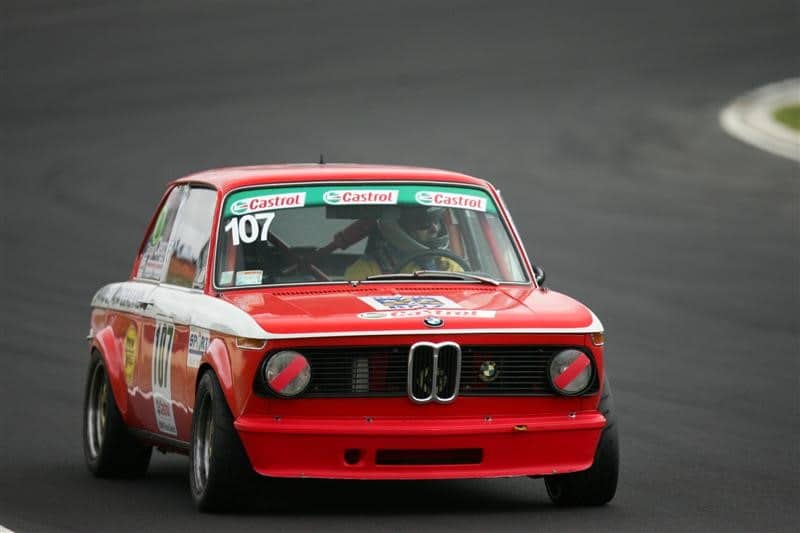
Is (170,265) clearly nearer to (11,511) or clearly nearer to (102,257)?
(11,511)

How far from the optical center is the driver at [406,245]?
9.11 meters

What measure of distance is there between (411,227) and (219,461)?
5.72 ft

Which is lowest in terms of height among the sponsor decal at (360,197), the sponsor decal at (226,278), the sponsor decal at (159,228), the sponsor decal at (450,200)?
the sponsor decal at (159,228)

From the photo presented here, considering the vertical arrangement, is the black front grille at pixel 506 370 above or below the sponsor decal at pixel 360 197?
below

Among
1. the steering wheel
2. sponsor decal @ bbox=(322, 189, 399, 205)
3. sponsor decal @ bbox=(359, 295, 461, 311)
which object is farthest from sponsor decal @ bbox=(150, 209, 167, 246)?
sponsor decal @ bbox=(359, 295, 461, 311)

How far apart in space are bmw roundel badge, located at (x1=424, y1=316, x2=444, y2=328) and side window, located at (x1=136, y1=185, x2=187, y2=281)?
2.27 meters

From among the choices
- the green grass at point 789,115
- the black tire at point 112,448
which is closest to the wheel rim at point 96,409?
the black tire at point 112,448

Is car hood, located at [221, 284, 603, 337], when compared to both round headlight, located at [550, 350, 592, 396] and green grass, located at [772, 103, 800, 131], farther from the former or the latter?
green grass, located at [772, 103, 800, 131]

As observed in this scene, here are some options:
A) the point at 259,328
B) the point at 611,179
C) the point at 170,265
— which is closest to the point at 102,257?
the point at 611,179

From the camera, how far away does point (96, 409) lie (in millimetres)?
10641

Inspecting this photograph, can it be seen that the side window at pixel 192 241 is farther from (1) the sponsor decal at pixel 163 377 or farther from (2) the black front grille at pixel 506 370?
(2) the black front grille at pixel 506 370

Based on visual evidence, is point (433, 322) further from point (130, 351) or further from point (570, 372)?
point (130, 351)

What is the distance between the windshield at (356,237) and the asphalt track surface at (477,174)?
99 cm

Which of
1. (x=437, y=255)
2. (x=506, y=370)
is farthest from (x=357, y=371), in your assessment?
(x=437, y=255)
